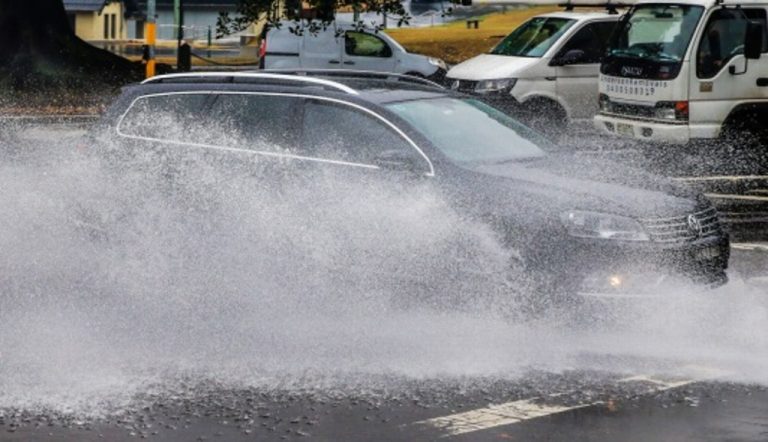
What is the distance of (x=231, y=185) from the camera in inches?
440

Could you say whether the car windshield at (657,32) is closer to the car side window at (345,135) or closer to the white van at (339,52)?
the car side window at (345,135)

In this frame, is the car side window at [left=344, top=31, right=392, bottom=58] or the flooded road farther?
the car side window at [left=344, top=31, right=392, bottom=58]

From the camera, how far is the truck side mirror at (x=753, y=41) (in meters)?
19.4

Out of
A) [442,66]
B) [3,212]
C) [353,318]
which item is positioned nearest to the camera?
[353,318]

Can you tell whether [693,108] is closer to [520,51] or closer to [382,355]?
[520,51]

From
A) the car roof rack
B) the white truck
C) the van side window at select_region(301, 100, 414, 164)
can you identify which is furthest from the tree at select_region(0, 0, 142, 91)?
the van side window at select_region(301, 100, 414, 164)

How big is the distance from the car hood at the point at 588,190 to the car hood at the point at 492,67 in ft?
40.9

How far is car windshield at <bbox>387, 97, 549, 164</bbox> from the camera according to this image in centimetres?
1073

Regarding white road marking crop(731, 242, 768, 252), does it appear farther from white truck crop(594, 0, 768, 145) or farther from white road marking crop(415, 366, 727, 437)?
white truck crop(594, 0, 768, 145)

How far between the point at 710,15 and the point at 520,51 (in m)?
4.25

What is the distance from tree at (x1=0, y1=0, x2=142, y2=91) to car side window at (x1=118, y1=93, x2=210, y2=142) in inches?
855

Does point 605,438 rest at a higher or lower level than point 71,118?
higher

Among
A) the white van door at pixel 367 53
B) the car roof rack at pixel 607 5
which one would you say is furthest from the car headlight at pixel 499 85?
the white van door at pixel 367 53

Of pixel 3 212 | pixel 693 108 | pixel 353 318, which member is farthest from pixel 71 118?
pixel 353 318
